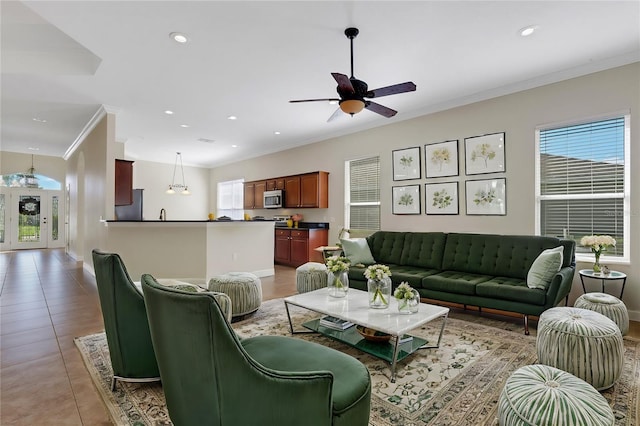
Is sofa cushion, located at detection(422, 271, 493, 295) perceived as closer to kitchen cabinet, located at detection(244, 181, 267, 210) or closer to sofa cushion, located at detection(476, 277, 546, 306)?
sofa cushion, located at detection(476, 277, 546, 306)

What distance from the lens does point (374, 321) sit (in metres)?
2.45

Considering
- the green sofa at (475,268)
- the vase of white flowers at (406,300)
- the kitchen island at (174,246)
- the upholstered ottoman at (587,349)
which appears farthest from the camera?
the kitchen island at (174,246)

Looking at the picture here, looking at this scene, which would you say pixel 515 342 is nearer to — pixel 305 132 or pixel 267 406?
pixel 267 406

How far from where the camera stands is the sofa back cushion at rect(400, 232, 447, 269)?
4473 mm

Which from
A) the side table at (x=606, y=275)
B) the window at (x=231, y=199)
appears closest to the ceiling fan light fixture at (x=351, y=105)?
the side table at (x=606, y=275)

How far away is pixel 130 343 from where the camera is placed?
6.88 feet

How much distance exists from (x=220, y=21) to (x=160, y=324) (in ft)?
9.01

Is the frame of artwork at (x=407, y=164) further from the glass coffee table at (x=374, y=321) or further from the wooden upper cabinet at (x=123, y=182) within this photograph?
the wooden upper cabinet at (x=123, y=182)

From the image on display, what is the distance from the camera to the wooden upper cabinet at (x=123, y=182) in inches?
234

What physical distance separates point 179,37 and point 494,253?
430cm

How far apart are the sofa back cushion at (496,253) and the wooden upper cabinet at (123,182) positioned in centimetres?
570

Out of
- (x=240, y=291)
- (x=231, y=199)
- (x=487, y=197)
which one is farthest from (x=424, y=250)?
(x=231, y=199)


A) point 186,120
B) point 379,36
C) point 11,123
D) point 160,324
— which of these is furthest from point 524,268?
point 11,123

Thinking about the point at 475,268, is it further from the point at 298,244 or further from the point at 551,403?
the point at 298,244
